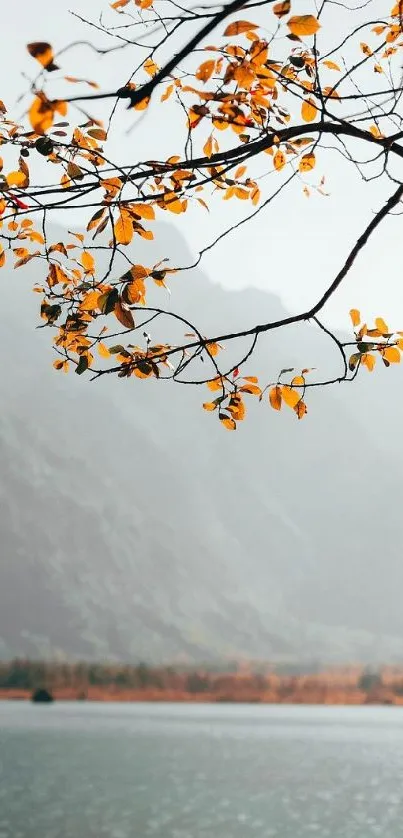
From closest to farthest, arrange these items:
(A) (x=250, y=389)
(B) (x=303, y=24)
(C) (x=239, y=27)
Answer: (C) (x=239, y=27) < (B) (x=303, y=24) < (A) (x=250, y=389)

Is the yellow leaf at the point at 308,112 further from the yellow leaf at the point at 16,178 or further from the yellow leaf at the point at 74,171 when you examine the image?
the yellow leaf at the point at 16,178

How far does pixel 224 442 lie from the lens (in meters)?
71.9

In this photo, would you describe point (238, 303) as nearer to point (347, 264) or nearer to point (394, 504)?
point (394, 504)

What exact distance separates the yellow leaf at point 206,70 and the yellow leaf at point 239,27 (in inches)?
13.6

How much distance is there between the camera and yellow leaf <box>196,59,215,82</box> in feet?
7.07

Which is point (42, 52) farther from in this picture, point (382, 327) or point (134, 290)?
point (382, 327)

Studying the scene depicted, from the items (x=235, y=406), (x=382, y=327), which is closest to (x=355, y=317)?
(x=382, y=327)

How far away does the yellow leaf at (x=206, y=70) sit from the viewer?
7.07 ft

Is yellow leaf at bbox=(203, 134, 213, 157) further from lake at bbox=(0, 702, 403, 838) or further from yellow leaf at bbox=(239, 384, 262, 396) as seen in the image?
lake at bbox=(0, 702, 403, 838)

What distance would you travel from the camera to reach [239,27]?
181 centimetres

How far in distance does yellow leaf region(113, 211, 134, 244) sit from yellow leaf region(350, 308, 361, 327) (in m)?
0.89

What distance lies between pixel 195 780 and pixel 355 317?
1221 centimetres

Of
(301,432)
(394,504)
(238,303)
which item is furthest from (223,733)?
(238,303)

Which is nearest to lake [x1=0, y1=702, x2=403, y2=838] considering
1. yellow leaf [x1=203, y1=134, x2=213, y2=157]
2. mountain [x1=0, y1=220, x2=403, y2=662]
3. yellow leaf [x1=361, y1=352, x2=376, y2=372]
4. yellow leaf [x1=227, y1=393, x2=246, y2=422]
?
yellow leaf [x1=227, y1=393, x2=246, y2=422]
